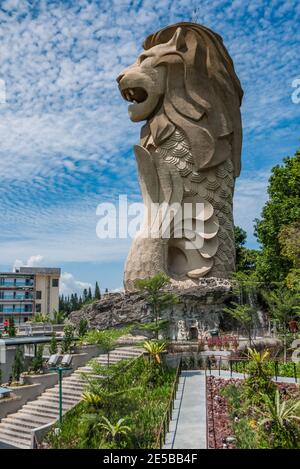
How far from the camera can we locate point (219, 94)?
2536 cm

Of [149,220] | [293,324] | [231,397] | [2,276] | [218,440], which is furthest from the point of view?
[2,276]

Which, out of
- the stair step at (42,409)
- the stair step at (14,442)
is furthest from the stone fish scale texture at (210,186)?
the stair step at (14,442)

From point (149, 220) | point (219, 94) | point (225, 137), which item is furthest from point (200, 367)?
point (219, 94)

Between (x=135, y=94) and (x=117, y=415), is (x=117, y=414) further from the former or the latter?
(x=135, y=94)

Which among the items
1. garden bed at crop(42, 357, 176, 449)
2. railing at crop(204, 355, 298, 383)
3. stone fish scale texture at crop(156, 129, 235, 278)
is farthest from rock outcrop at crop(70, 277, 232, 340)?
garden bed at crop(42, 357, 176, 449)

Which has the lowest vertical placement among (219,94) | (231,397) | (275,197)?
(231,397)

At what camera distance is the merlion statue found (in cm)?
2373

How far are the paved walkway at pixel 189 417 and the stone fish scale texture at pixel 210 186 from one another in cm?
1056

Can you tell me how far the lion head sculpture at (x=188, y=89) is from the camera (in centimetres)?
2439

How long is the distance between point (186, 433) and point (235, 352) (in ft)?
22.5

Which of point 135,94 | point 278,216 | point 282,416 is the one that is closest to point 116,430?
point 282,416

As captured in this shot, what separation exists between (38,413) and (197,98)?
59.1 feet

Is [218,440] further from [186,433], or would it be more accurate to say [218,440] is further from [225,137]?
[225,137]
